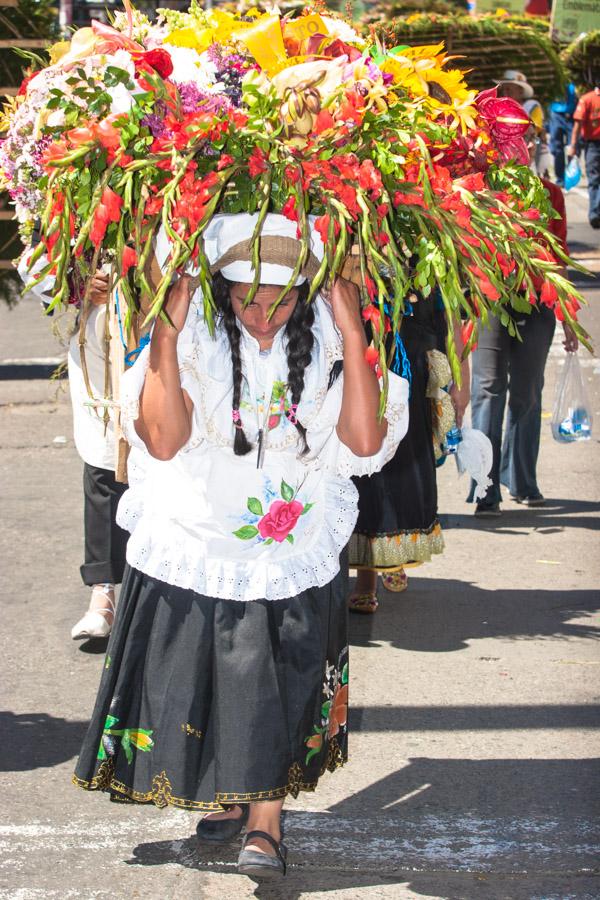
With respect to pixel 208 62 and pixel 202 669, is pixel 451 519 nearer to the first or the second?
pixel 202 669

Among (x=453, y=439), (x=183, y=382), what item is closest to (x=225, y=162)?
(x=183, y=382)

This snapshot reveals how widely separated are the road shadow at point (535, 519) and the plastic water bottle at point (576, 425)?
0.38 m

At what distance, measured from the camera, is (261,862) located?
12.1ft

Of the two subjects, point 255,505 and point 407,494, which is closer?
point 255,505

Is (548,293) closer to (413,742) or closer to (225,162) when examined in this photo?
(225,162)

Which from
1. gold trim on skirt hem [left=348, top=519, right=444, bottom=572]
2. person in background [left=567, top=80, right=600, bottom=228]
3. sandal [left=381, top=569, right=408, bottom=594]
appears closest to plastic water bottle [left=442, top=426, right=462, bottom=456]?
gold trim on skirt hem [left=348, top=519, right=444, bottom=572]

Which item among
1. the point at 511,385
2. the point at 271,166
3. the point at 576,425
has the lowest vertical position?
the point at 576,425

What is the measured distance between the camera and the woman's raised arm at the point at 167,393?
3463 mm

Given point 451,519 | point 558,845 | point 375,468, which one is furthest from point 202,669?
point 451,519

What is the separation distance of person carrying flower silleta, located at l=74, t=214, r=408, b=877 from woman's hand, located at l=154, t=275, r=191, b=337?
0.04 metres

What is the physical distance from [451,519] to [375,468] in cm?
350

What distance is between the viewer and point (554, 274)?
3.35 metres

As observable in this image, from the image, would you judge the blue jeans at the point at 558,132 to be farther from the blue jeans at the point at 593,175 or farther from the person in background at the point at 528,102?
the person in background at the point at 528,102

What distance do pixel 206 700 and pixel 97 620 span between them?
187 centimetres
